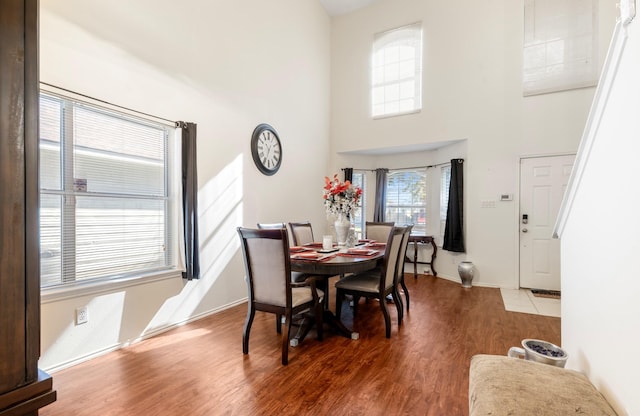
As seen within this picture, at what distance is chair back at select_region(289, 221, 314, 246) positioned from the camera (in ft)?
12.8

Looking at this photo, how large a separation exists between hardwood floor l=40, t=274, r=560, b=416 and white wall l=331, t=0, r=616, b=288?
5.69ft

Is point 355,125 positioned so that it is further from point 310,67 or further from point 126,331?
point 126,331

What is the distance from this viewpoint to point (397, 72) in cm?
570

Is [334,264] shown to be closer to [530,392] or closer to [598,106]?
[530,392]

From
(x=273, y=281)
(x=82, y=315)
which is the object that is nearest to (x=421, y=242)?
(x=273, y=281)

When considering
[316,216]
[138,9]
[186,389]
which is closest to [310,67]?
[316,216]

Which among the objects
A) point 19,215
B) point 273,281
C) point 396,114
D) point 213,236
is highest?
point 396,114

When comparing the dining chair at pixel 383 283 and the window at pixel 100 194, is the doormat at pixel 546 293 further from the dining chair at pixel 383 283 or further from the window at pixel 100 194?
the window at pixel 100 194

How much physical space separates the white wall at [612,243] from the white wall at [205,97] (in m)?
3.15

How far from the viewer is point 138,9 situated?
276 centimetres

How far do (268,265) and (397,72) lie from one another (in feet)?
15.7

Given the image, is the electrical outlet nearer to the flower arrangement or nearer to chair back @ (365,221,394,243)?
the flower arrangement

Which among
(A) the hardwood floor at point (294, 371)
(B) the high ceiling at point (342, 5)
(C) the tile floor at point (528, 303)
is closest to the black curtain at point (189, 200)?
(A) the hardwood floor at point (294, 371)

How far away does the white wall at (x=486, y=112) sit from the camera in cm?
446
